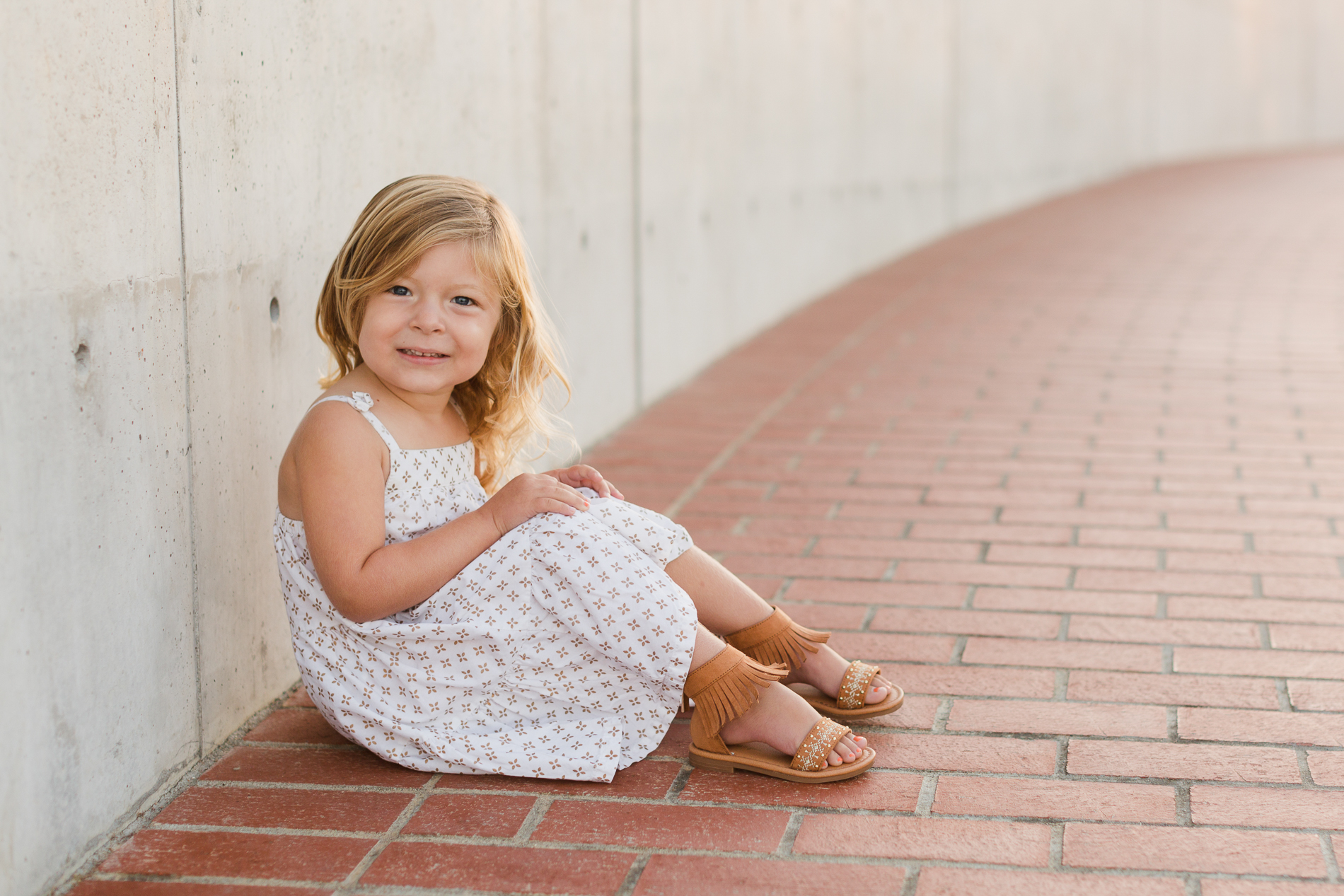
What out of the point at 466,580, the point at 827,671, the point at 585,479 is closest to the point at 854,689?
the point at 827,671

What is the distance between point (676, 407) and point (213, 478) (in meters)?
2.91

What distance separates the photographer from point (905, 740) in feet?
8.07

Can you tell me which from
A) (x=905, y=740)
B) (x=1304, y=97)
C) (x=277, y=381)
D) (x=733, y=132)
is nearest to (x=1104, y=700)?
(x=905, y=740)

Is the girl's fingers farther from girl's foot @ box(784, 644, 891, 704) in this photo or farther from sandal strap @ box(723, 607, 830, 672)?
girl's foot @ box(784, 644, 891, 704)

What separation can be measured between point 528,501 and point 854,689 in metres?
0.68

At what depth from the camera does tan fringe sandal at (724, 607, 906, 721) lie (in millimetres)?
2484

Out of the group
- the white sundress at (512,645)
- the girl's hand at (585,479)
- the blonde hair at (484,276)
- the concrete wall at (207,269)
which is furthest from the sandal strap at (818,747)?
the concrete wall at (207,269)

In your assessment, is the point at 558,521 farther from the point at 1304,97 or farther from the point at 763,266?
the point at 1304,97

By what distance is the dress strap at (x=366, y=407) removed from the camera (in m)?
2.27

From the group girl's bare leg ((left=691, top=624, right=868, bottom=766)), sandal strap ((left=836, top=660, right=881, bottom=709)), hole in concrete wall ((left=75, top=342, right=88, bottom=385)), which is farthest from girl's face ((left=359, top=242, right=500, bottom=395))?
sandal strap ((left=836, top=660, right=881, bottom=709))

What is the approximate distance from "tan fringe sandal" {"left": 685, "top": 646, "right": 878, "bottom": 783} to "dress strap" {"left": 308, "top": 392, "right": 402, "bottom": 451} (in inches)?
23.7

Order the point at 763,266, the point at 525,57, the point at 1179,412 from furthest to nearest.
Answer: the point at 763,266 < the point at 1179,412 < the point at 525,57

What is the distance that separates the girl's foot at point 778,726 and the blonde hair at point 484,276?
61cm

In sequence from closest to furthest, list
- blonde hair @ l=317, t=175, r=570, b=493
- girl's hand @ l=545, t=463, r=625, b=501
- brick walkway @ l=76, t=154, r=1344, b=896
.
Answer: brick walkway @ l=76, t=154, r=1344, b=896
blonde hair @ l=317, t=175, r=570, b=493
girl's hand @ l=545, t=463, r=625, b=501
